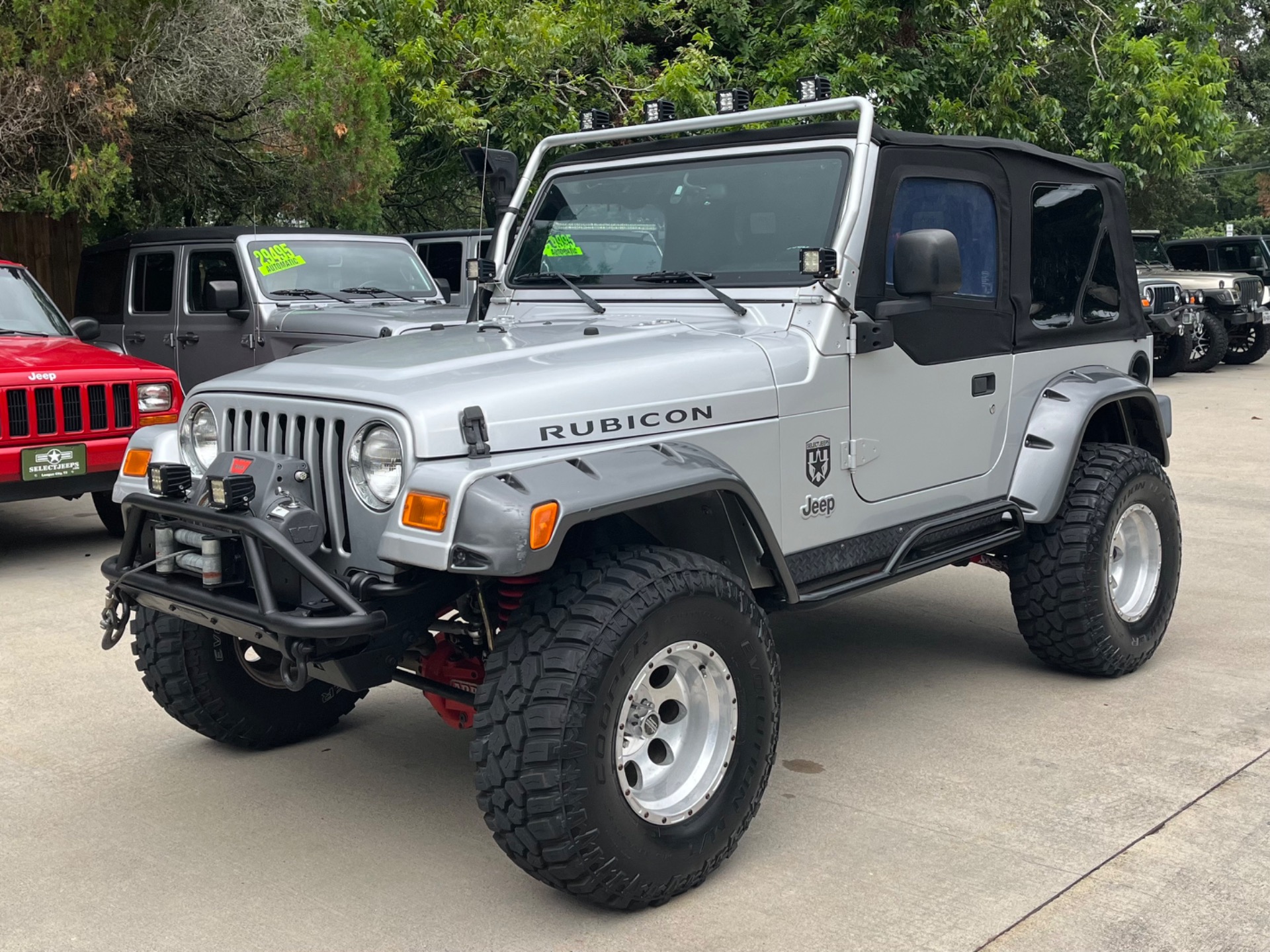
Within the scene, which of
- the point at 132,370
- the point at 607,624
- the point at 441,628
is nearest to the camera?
the point at 607,624

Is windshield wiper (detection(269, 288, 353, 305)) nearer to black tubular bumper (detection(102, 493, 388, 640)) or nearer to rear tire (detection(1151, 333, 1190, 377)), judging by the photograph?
black tubular bumper (detection(102, 493, 388, 640))

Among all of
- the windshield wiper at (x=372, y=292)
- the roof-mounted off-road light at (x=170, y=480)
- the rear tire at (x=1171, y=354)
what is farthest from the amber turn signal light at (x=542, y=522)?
the rear tire at (x=1171, y=354)

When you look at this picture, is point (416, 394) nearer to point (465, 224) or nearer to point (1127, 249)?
point (1127, 249)

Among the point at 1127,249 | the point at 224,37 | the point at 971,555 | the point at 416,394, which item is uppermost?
the point at 224,37

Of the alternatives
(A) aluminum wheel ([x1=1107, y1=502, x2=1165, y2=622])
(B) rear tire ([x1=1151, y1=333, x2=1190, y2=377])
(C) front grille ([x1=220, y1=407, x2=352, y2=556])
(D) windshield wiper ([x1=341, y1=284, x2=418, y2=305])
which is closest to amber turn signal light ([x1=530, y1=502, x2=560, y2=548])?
(C) front grille ([x1=220, y1=407, x2=352, y2=556])

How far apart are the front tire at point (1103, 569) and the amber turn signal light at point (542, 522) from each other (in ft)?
8.14

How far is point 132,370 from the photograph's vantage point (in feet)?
24.0

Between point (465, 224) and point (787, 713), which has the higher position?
point (465, 224)

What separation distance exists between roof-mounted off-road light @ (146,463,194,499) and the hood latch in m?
0.86

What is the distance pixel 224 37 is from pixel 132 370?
4687 millimetres

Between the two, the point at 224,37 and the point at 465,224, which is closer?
the point at 224,37

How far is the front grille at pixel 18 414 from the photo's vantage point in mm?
6734

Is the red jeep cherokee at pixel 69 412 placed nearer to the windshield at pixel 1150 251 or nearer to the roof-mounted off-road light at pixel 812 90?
the roof-mounted off-road light at pixel 812 90

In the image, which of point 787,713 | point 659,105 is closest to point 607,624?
point 787,713
